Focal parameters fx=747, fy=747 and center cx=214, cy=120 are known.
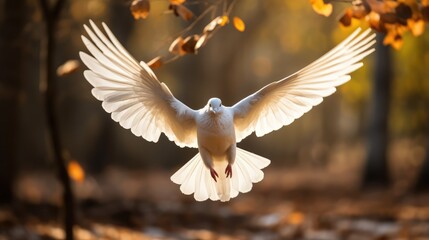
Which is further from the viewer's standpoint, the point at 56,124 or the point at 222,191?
the point at 56,124

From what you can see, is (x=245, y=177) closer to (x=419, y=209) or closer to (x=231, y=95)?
(x=419, y=209)

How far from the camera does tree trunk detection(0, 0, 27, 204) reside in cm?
1036

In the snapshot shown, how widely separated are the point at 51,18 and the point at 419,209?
7.40m

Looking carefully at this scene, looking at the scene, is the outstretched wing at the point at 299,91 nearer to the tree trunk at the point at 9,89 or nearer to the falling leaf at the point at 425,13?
the falling leaf at the point at 425,13

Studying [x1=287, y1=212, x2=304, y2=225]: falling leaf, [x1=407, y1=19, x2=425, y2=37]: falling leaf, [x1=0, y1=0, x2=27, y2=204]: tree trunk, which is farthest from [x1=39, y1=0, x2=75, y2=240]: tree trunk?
[x1=287, y1=212, x2=304, y2=225]: falling leaf

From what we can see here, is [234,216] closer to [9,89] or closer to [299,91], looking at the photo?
[9,89]

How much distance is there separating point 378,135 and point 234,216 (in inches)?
203

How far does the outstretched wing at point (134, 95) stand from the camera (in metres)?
4.19

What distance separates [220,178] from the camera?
4.68 metres

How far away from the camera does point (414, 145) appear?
21.8 m

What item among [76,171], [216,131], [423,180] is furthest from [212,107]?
[423,180]

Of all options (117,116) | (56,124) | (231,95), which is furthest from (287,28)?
(117,116)

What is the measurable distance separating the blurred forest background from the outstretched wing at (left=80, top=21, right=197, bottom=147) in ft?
1.45

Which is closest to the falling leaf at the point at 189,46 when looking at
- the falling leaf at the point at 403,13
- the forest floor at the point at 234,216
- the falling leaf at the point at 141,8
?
the falling leaf at the point at 141,8
